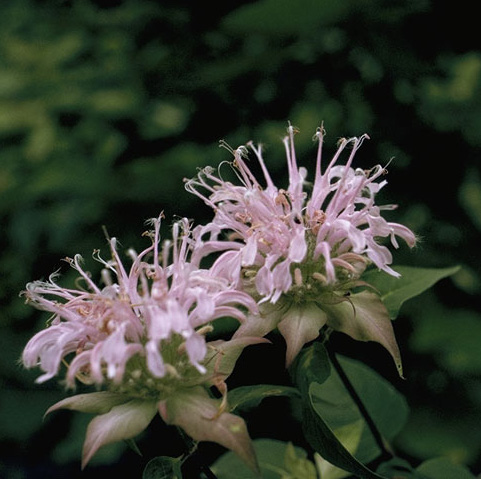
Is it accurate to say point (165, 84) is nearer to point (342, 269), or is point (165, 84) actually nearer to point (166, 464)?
point (342, 269)

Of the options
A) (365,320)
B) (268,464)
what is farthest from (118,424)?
(268,464)

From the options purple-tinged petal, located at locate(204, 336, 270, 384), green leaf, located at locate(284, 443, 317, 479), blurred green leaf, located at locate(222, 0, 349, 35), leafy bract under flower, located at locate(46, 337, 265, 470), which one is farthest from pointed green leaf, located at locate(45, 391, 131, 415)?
blurred green leaf, located at locate(222, 0, 349, 35)

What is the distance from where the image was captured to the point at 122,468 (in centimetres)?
200

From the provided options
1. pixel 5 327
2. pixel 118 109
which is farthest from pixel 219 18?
pixel 5 327

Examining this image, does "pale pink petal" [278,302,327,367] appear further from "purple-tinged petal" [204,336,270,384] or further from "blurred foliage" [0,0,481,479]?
"blurred foliage" [0,0,481,479]

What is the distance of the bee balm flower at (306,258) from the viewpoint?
2.86 ft

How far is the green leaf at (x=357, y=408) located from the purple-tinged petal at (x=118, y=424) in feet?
1.14

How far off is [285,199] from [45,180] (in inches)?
42.5

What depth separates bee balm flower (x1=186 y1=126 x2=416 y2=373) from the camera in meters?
0.87

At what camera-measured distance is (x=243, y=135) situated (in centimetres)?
196

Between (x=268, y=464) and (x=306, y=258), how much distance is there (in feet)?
→ 1.40

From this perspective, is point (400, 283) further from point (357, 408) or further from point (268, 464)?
point (268, 464)

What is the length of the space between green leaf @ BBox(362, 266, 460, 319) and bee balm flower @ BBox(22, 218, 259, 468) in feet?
0.83

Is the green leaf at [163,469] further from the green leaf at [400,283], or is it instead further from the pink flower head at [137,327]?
the green leaf at [400,283]
